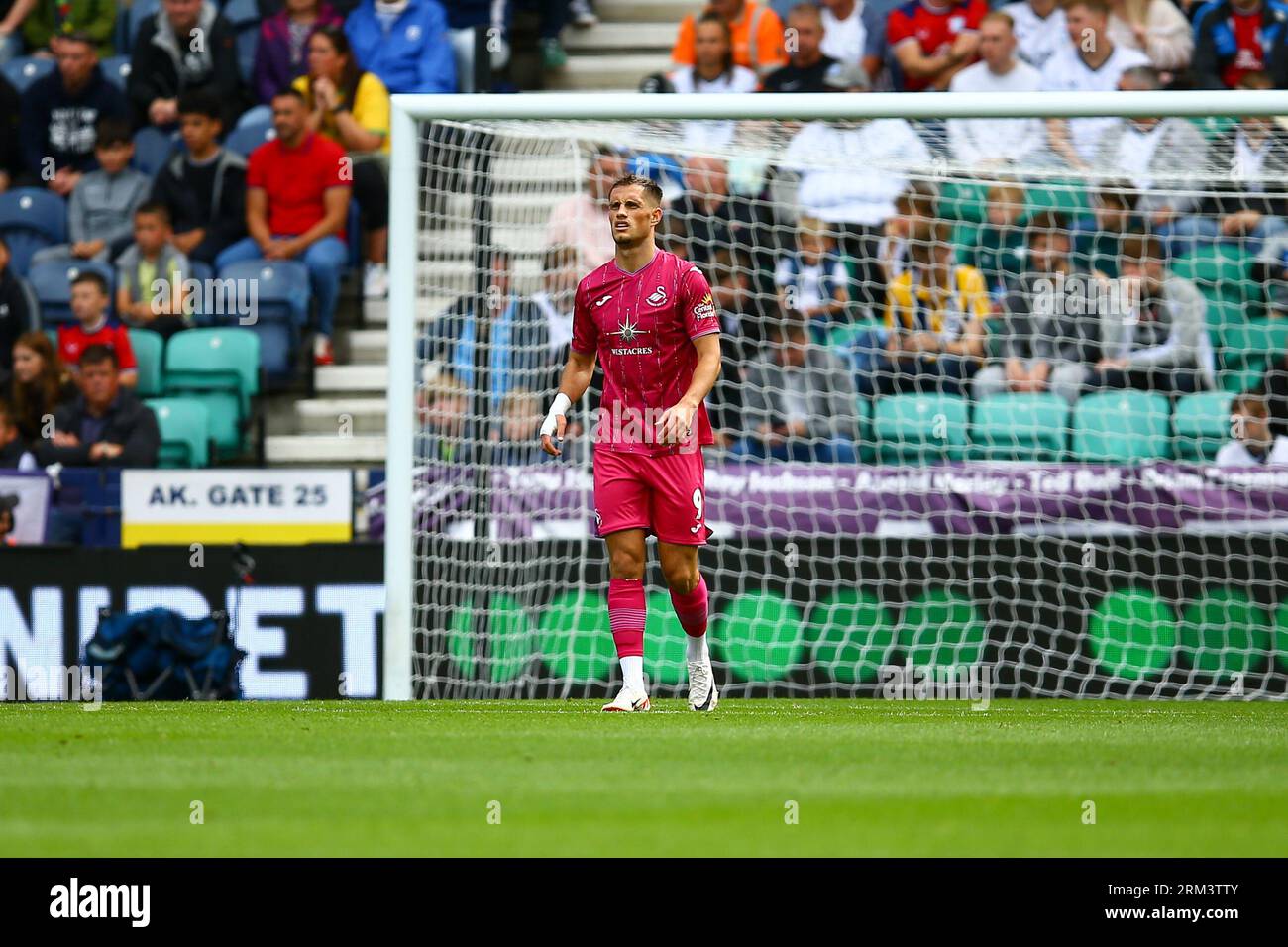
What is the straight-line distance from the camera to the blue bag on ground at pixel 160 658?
10391 millimetres

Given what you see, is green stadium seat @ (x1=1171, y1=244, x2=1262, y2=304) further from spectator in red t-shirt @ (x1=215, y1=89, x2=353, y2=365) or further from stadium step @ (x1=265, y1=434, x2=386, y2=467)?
spectator in red t-shirt @ (x1=215, y1=89, x2=353, y2=365)

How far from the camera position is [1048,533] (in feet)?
34.1

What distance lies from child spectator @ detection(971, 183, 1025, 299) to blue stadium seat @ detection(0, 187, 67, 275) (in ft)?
23.5

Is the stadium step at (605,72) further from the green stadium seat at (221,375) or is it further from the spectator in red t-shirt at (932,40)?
the green stadium seat at (221,375)

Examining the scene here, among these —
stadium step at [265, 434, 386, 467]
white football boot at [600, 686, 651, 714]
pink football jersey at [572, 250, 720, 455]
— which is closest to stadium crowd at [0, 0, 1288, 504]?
stadium step at [265, 434, 386, 467]

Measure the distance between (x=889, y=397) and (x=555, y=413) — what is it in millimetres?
4159

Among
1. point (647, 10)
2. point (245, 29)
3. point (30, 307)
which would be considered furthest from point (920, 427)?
point (245, 29)

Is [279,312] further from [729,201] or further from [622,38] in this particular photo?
[622,38]

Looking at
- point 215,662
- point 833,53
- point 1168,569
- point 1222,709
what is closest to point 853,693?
point 1168,569

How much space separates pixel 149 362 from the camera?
44.1 feet

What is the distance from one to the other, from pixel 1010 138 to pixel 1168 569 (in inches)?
143

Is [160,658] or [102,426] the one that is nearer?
[160,658]

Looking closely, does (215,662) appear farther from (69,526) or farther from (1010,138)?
(1010,138)

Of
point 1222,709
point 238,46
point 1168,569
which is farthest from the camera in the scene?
point 238,46
